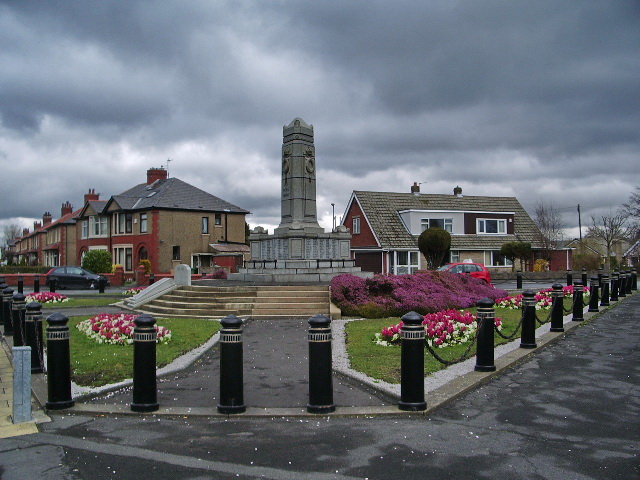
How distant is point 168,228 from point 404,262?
1942 cm

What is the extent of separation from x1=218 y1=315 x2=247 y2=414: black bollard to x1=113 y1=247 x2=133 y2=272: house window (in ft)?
148

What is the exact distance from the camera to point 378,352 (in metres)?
10.4

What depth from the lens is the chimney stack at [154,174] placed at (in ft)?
180

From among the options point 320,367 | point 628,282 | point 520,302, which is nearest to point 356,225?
point 628,282

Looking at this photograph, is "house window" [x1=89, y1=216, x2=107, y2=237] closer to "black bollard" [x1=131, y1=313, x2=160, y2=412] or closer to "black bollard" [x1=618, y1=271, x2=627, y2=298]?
"black bollard" [x1=618, y1=271, x2=627, y2=298]

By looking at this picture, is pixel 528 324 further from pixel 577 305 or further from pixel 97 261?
pixel 97 261

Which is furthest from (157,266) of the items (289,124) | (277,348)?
(277,348)

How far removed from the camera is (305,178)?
2341cm

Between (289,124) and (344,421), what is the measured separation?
18661 millimetres

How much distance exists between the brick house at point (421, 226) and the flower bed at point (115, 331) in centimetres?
3121

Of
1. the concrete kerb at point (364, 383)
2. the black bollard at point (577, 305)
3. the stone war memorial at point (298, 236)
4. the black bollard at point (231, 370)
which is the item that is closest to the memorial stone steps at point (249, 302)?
the stone war memorial at point (298, 236)

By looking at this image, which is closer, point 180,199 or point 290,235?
point 290,235

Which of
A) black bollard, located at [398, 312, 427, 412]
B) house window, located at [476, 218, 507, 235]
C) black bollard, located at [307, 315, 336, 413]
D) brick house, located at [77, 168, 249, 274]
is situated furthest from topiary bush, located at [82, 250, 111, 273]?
black bollard, located at [398, 312, 427, 412]

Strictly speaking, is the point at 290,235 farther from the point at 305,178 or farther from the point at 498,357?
the point at 498,357
